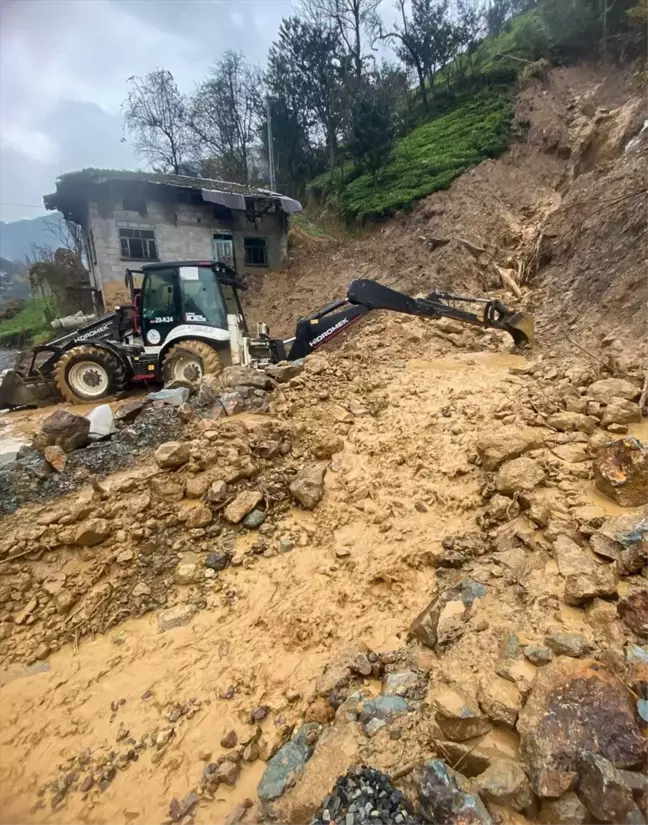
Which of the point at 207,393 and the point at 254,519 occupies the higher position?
the point at 207,393

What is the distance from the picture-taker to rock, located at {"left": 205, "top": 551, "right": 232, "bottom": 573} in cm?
390

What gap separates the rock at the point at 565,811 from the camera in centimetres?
174

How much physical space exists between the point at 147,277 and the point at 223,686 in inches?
265

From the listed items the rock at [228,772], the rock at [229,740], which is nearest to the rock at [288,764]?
the rock at [228,772]

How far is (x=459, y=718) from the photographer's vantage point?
84.7 inches


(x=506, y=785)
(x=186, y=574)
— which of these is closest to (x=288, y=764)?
(x=506, y=785)

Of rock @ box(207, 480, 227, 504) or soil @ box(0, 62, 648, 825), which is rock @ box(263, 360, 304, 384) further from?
rock @ box(207, 480, 227, 504)

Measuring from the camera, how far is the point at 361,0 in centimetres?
2195

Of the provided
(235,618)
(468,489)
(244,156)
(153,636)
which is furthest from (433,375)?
(244,156)

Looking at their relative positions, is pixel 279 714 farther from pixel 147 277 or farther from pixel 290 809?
pixel 147 277

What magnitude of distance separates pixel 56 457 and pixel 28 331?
2028cm

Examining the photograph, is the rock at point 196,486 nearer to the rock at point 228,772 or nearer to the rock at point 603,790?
the rock at point 228,772

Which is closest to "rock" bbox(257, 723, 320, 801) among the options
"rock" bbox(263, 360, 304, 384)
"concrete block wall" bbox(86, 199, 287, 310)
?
"rock" bbox(263, 360, 304, 384)

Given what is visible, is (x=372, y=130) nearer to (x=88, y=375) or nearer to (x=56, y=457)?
(x=88, y=375)
